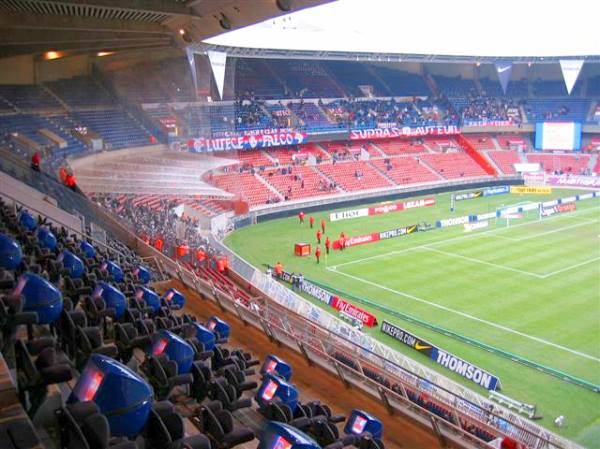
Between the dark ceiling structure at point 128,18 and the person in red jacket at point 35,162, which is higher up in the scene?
the dark ceiling structure at point 128,18

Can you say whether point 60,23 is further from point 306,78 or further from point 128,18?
point 306,78

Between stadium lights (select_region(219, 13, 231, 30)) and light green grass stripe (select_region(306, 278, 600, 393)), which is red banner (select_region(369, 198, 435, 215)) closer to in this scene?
light green grass stripe (select_region(306, 278, 600, 393))

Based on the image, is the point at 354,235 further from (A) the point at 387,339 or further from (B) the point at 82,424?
(B) the point at 82,424

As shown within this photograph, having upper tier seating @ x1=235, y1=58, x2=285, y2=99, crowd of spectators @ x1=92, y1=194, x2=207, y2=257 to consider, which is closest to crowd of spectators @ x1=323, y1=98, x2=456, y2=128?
upper tier seating @ x1=235, y1=58, x2=285, y2=99

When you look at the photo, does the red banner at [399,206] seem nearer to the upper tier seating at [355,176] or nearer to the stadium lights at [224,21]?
the upper tier seating at [355,176]

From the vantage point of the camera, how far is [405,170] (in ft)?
170

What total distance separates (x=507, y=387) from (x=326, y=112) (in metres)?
39.5

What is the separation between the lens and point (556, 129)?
188 feet

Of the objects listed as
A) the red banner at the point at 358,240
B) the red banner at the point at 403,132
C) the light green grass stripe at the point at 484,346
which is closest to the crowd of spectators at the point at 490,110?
the red banner at the point at 403,132

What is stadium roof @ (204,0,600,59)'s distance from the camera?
158 feet

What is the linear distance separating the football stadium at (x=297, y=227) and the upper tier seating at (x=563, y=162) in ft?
0.63

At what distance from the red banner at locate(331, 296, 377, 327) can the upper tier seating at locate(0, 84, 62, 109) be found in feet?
53.2

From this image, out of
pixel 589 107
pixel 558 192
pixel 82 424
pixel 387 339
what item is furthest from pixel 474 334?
pixel 589 107

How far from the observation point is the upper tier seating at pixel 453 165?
5369 cm
